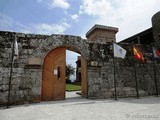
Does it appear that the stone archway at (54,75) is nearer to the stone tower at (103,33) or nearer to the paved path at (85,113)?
the paved path at (85,113)

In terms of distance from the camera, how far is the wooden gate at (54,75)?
19.1ft

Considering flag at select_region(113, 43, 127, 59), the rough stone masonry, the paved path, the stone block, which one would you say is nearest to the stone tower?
the rough stone masonry

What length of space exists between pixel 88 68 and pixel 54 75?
1.69 m

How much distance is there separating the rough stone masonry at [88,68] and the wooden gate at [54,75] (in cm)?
30

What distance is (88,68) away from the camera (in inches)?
248

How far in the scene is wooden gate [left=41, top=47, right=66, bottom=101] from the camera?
19.1 feet

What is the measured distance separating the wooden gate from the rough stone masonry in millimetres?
296

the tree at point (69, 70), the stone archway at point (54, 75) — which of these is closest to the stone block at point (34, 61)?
the stone archway at point (54, 75)

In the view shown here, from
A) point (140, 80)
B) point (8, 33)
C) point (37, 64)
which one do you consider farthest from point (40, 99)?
point (140, 80)

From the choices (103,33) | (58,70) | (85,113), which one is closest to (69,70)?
(103,33)

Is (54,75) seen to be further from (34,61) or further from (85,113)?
(85,113)

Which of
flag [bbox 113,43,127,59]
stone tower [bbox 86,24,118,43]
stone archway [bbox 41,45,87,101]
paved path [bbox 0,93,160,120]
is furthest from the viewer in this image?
stone tower [bbox 86,24,118,43]

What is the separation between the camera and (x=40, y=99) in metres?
5.43

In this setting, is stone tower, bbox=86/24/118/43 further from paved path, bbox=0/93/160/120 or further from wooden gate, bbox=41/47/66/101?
paved path, bbox=0/93/160/120
